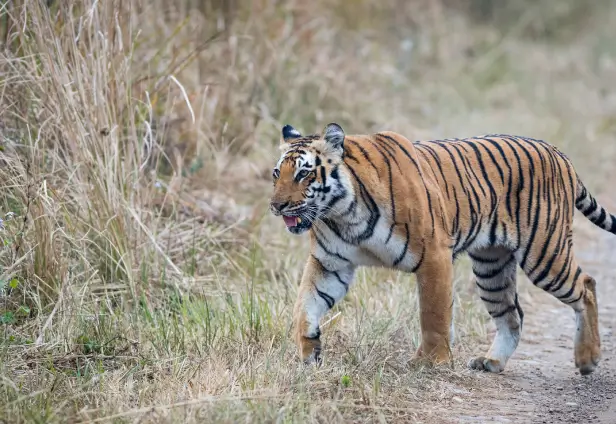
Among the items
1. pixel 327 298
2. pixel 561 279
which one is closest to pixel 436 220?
pixel 327 298

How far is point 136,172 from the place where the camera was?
5.52m

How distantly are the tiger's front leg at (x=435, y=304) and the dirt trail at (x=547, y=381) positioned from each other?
28 centimetres

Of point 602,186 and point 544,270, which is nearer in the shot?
point 544,270

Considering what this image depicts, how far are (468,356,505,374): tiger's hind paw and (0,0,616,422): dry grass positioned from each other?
8 centimetres

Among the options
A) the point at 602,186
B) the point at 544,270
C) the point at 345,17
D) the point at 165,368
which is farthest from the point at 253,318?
the point at 345,17

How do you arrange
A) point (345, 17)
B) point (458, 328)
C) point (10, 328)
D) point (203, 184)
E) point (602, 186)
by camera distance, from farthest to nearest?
point (345, 17), point (602, 186), point (203, 184), point (458, 328), point (10, 328)

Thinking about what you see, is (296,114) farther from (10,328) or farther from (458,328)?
(10,328)

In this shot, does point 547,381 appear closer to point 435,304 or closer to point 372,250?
point 435,304

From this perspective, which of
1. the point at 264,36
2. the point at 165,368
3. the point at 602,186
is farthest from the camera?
the point at 602,186

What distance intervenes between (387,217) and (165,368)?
124 centimetres

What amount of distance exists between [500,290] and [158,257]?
1.92 m

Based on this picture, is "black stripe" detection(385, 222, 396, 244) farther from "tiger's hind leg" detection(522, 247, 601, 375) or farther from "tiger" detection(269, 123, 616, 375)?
"tiger's hind leg" detection(522, 247, 601, 375)

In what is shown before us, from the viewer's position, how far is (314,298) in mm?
4727

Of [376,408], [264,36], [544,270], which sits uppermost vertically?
[264,36]
